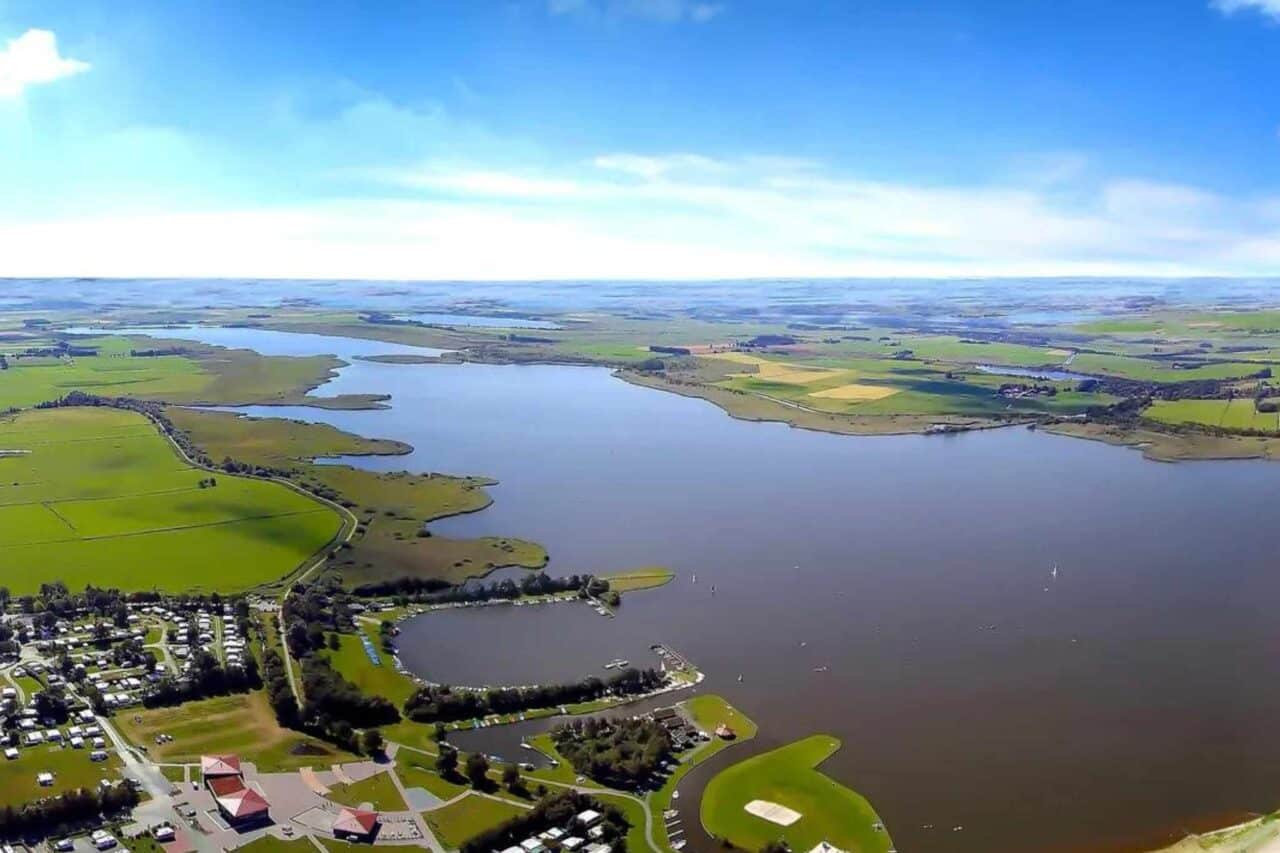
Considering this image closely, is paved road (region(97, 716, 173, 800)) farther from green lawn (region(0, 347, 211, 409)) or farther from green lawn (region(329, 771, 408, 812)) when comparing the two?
green lawn (region(0, 347, 211, 409))

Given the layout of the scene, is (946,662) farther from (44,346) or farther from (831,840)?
(44,346)

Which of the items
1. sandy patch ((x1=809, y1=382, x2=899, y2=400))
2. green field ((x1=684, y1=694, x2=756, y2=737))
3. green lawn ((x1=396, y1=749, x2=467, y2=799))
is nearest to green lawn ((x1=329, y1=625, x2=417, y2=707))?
green lawn ((x1=396, y1=749, x2=467, y2=799))

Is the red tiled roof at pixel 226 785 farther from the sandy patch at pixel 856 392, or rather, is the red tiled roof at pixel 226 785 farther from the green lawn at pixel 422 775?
the sandy patch at pixel 856 392

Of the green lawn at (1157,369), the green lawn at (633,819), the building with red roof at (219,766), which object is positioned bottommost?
the green lawn at (633,819)

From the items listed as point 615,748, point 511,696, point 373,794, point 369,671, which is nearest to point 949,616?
point 615,748

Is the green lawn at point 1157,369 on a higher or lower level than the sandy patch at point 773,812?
higher

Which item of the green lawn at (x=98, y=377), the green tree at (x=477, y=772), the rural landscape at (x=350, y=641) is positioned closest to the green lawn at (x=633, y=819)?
the rural landscape at (x=350, y=641)

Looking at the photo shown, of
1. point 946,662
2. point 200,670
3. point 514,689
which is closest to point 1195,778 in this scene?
point 946,662
